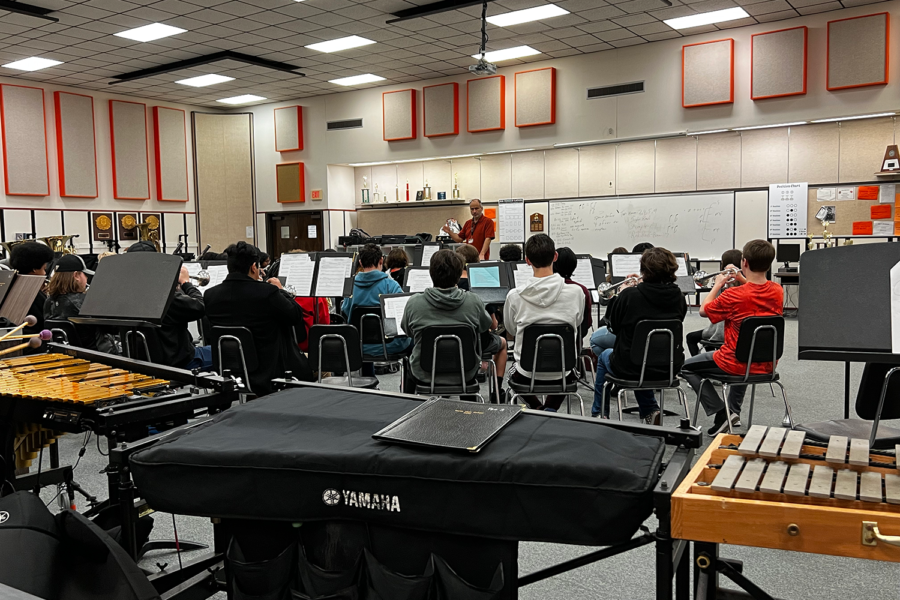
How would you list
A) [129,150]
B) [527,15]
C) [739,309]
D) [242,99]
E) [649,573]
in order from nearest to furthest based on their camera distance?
[649,573] → [739,309] → [527,15] → [129,150] → [242,99]

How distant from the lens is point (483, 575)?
1621mm

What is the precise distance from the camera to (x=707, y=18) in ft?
30.8

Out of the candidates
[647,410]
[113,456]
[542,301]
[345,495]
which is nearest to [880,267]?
[345,495]

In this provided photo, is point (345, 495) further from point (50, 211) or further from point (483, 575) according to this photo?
point (50, 211)

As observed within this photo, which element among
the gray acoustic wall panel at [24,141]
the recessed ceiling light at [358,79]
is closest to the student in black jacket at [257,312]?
the recessed ceiling light at [358,79]

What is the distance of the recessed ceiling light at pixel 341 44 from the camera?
10195mm

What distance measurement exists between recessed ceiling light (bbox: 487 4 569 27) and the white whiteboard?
3.22m

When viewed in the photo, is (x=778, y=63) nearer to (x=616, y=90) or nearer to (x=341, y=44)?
(x=616, y=90)

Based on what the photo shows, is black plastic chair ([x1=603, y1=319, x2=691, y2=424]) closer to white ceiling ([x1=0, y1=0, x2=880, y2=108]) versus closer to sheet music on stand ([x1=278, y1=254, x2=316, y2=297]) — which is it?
sheet music on stand ([x1=278, y1=254, x2=316, y2=297])

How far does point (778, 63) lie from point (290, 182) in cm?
905

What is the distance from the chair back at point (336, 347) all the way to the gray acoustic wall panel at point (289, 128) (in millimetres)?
10276

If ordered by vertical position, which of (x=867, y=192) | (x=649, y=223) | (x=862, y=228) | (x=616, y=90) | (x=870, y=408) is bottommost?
(x=870, y=408)

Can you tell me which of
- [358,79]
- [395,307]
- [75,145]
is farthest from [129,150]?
[395,307]

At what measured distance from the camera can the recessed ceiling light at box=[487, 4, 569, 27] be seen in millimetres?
8867
